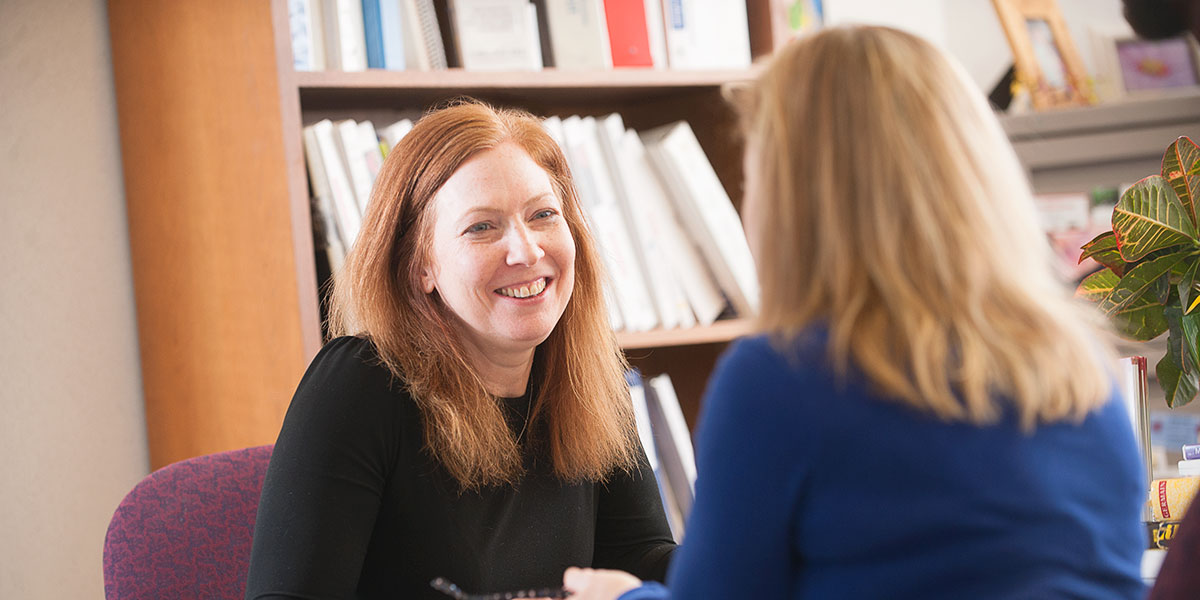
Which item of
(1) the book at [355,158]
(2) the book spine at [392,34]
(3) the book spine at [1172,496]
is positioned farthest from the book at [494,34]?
(3) the book spine at [1172,496]

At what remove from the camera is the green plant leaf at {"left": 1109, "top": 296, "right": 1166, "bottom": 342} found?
52.9 inches

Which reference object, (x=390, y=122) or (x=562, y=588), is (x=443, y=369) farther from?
(x=390, y=122)

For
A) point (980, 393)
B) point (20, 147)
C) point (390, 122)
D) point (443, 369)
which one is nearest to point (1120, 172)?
point (390, 122)

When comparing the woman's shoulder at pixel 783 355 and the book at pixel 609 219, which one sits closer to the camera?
the woman's shoulder at pixel 783 355

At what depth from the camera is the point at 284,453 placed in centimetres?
117

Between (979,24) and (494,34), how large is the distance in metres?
1.35

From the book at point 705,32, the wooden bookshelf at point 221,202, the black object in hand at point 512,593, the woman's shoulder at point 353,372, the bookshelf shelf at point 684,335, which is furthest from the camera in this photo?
the book at point 705,32

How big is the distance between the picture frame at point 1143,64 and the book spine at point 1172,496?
137 cm

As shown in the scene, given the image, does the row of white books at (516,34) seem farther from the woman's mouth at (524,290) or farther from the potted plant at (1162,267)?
the potted plant at (1162,267)

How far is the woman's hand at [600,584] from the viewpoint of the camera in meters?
0.93

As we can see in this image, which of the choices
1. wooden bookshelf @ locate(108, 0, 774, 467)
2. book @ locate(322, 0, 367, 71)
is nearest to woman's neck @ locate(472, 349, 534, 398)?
wooden bookshelf @ locate(108, 0, 774, 467)

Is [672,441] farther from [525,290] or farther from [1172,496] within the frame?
[1172,496]

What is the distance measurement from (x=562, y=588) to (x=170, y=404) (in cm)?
81

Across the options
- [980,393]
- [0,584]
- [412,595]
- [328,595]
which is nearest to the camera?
[980,393]
